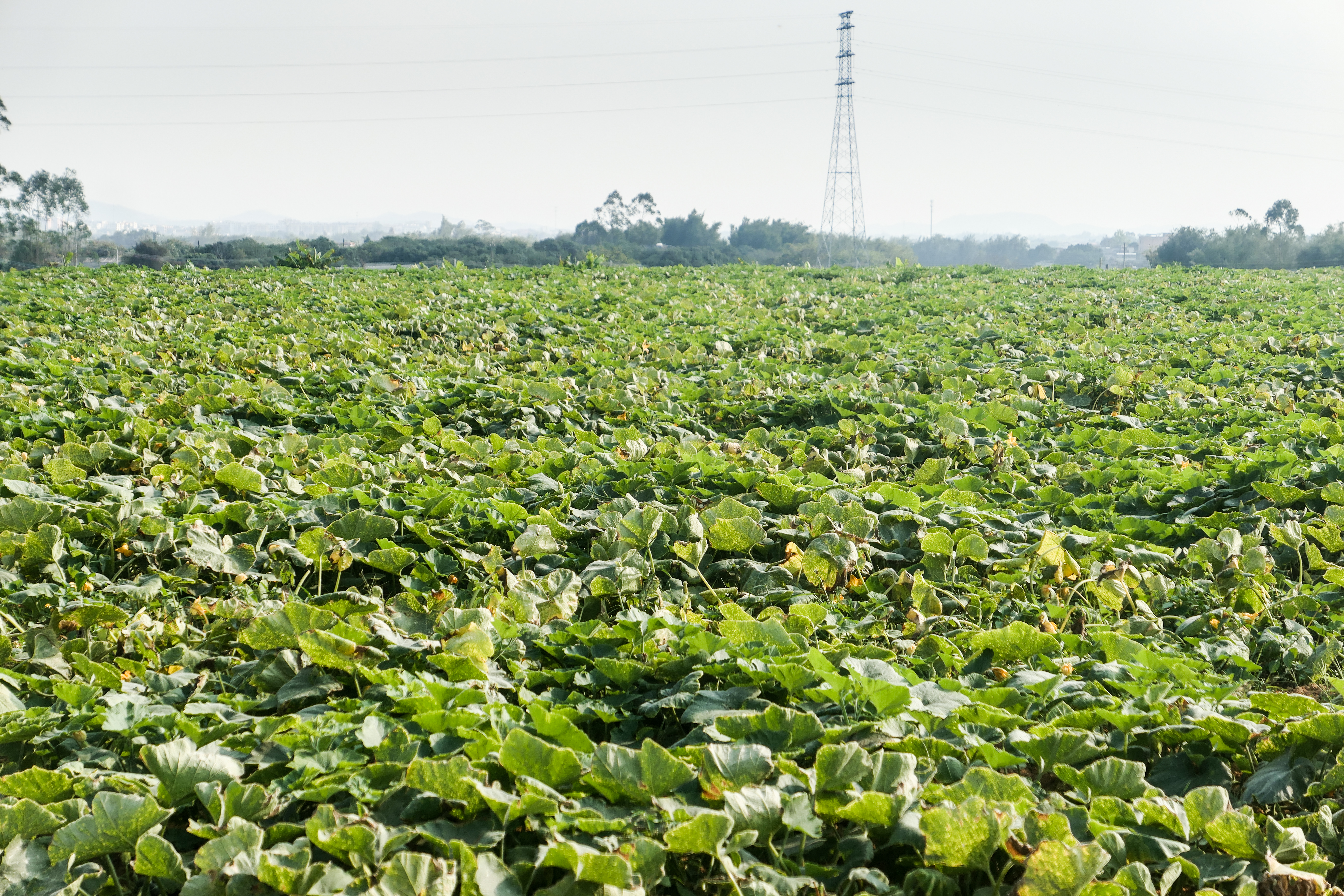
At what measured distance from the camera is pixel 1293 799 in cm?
155

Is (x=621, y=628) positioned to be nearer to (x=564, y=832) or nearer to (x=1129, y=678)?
(x=564, y=832)

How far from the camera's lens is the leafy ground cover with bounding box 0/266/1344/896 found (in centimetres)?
134

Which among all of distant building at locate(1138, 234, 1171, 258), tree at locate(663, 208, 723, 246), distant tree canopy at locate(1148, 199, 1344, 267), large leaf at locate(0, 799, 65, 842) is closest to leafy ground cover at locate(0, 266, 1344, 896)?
large leaf at locate(0, 799, 65, 842)

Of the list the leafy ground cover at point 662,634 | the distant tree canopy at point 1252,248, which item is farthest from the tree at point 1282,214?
the leafy ground cover at point 662,634

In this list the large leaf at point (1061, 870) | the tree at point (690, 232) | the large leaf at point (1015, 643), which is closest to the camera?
the large leaf at point (1061, 870)

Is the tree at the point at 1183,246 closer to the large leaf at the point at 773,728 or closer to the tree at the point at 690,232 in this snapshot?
the tree at the point at 690,232

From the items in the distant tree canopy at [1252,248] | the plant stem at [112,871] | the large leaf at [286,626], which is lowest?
the plant stem at [112,871]

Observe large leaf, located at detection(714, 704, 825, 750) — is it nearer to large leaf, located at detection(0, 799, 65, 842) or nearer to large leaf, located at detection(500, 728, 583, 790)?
large leaf, located at detection(500, 728, 583, 790)

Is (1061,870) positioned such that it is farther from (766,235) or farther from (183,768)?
(766,235)

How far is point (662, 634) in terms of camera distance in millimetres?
2023

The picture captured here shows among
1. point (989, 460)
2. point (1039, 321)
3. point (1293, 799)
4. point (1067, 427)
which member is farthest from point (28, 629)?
point (1039, 321)

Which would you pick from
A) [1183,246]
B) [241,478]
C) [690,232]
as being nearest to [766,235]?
[690,232]

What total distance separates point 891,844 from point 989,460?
2902mm

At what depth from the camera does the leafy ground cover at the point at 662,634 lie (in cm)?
134
